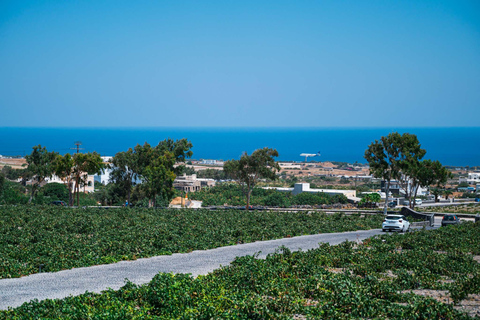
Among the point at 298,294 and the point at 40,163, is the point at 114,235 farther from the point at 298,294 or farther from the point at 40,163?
the point at 40,163

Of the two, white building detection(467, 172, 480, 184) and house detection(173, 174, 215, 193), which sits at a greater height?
white building detection(467, 172, 480, 184)

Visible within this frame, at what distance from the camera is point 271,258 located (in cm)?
1662

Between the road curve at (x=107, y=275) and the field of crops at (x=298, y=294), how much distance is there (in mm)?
1282

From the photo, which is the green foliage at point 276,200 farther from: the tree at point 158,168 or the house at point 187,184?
the house at point 187,184

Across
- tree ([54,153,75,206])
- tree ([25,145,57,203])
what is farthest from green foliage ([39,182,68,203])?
tree ([54,153,75,206])

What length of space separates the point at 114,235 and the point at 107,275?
6.97 metres

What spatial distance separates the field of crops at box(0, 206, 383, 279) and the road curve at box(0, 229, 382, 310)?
77 cm


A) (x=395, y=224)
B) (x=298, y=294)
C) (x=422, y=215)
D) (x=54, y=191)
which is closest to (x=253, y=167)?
(x=422, y=215)

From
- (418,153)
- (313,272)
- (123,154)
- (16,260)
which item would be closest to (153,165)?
(123,154)

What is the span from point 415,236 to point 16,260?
1791 centimetres

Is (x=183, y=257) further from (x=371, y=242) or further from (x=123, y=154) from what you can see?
(x=123, y=154)

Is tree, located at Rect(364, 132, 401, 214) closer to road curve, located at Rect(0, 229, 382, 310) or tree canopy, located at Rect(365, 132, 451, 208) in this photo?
tree canopy, located at Rect(365, 132, 451, 208)

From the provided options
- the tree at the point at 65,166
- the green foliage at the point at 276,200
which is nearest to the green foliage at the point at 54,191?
the tree at the point at 65,166

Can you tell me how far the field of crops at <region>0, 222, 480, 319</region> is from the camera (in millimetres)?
10219
